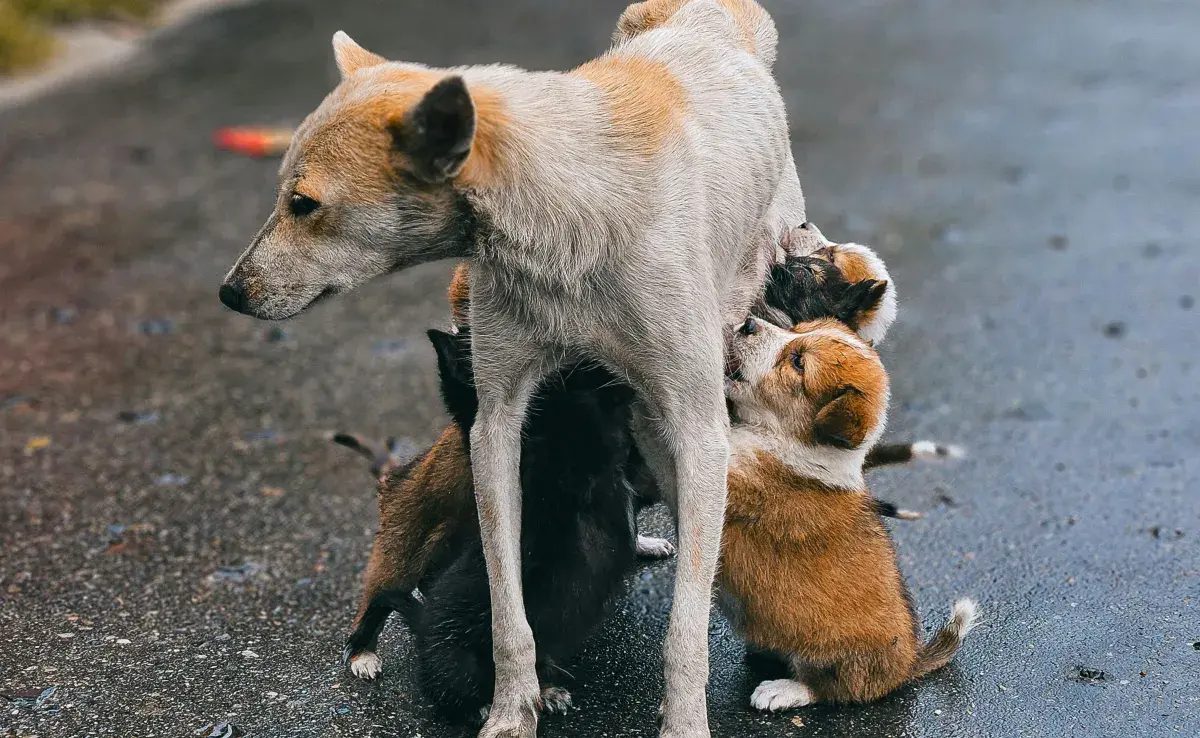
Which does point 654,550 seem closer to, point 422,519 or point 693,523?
point 422,519

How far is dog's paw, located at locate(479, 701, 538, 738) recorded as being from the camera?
423 centimetres

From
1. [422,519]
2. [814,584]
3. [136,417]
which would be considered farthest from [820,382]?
[136,417]

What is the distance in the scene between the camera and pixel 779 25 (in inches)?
585

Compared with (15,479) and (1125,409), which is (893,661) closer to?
(1125,409)

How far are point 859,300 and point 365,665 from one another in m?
2.23

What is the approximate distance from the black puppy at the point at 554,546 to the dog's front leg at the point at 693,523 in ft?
1.07

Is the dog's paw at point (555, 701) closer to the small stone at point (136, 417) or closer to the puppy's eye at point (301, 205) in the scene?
the puppy's eye at point (301, 205)

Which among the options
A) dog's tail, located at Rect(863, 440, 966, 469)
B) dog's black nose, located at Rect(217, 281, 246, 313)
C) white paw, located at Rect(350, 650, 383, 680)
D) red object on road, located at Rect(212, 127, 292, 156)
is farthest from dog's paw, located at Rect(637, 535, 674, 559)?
red object on road, located at Rect(212, 127, 292, 156)

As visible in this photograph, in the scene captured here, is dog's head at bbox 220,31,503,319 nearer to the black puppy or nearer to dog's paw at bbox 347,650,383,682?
the black puppy

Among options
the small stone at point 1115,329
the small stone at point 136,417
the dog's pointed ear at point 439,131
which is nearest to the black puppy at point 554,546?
the dog's pointed ear at point 439,131

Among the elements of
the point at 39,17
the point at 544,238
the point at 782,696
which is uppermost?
the point at 544,238

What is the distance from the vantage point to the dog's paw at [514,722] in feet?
13.9

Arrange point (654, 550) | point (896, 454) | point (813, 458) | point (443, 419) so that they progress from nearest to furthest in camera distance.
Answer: point (813, 458), point (896, 454), point (654, 550), point (443, 419)

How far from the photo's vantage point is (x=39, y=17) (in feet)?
41.6
